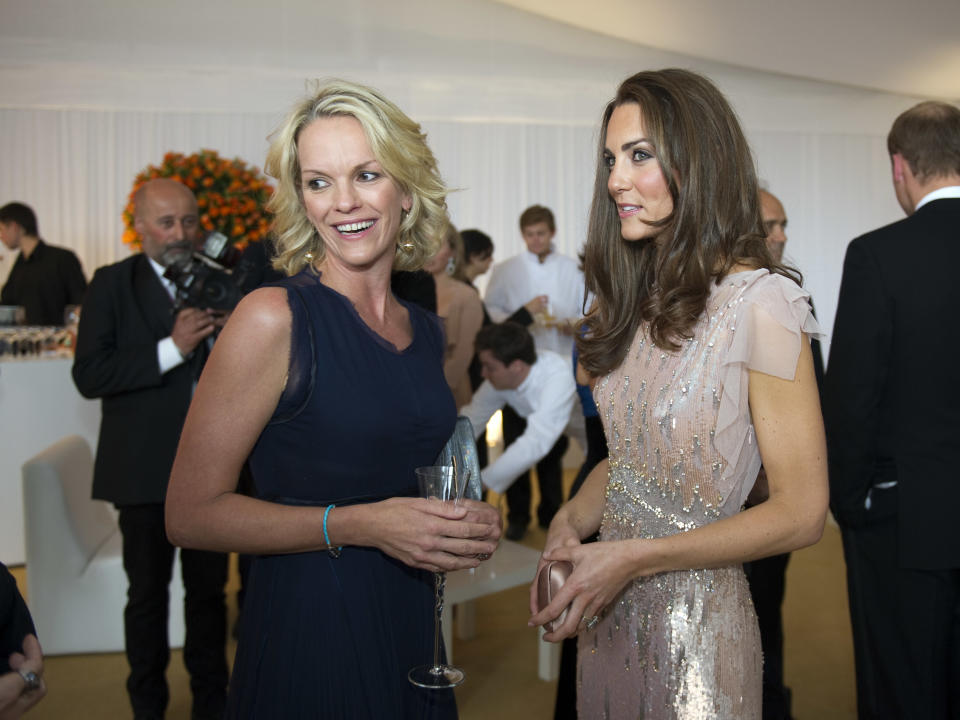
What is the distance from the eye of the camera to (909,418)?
2.30 meters

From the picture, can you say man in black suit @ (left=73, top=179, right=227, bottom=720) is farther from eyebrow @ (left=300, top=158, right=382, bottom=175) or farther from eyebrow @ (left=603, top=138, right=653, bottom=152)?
eyebrow @ (left=603, top=138, right=653, bottom=152)

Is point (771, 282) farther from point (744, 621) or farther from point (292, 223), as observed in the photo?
point (292, 223)

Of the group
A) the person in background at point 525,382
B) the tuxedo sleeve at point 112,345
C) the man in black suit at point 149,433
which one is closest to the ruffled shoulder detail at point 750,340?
the man in black suit at point 149,433

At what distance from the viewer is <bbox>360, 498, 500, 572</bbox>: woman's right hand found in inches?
54.0

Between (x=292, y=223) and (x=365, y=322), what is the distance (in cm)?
25

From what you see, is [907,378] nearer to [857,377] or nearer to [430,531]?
[857,377]

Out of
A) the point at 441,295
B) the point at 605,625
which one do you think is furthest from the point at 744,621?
the point at 441,295

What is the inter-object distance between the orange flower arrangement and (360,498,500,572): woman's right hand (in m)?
4.37

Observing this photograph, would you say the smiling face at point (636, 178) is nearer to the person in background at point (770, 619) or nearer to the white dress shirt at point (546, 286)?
the person in background at point (770, 619)

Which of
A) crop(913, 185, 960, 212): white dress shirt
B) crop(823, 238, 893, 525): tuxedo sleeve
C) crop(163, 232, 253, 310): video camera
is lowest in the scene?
crop(823, 238, 893, 525): tuxedo sleeve

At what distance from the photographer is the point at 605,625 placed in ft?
5.13

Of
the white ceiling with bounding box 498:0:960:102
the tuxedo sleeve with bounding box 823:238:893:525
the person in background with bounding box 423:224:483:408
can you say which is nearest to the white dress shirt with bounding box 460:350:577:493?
the person in background with bounding box 423:224:483:408

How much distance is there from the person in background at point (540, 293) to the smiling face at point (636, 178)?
13.1 feet

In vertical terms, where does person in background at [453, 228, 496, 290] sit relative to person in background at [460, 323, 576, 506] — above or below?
above
